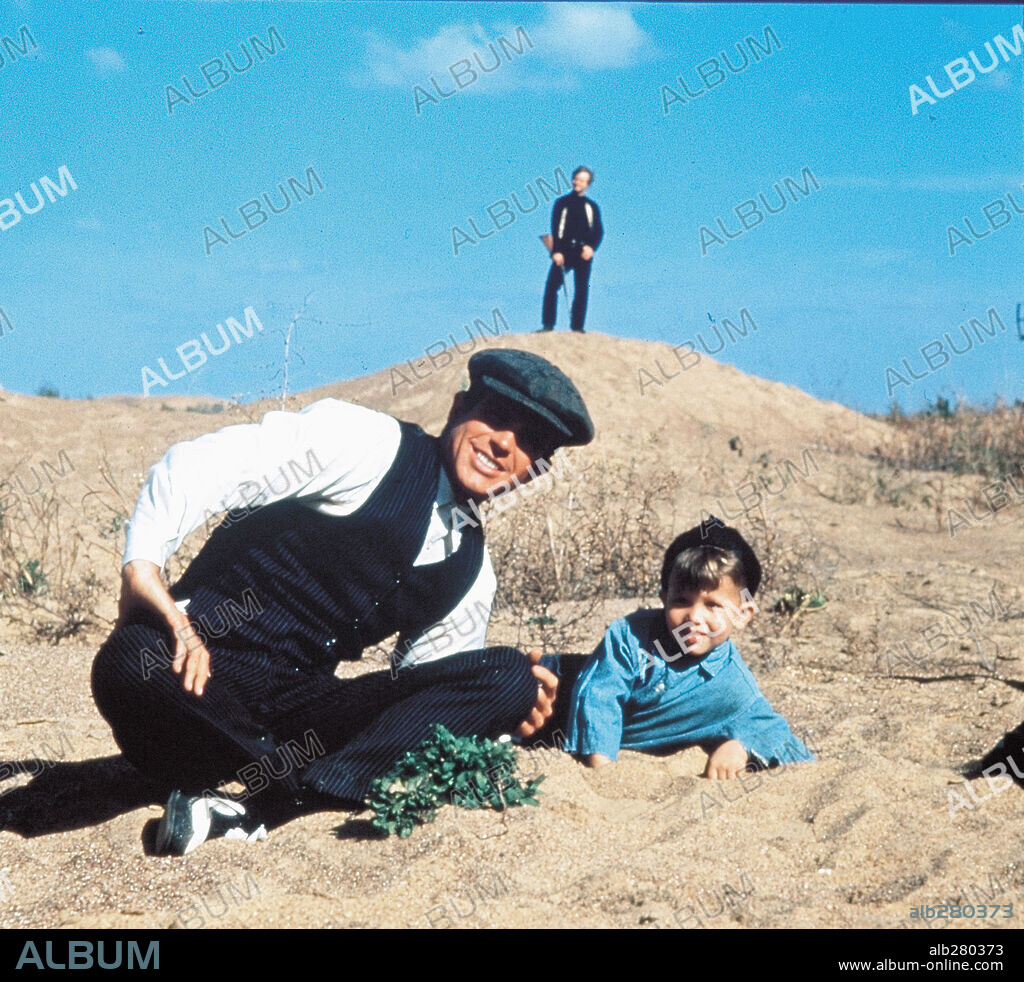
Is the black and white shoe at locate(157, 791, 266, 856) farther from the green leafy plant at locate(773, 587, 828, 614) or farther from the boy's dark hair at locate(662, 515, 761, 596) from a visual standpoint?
the green leafy plant at locate(773, 587, 828, 614)

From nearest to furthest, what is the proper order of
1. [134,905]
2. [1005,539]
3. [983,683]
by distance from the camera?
[134,905] → [983,683] → [1005,539]

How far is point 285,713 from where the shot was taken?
3.15m

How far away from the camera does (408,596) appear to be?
10.2 feet

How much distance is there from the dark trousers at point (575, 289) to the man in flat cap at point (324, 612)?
9.11m

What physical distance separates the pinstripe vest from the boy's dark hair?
0.76 meters

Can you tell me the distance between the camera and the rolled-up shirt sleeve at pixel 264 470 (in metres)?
2.66

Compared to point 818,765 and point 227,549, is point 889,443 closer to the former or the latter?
point 818,765

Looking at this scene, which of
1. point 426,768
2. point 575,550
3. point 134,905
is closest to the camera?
point 134,905

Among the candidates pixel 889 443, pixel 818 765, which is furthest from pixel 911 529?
pixel 818 765

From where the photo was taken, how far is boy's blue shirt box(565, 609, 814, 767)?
3.48 m

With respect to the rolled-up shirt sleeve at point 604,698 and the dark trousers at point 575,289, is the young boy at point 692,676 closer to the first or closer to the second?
the rolled-up shirt sleeve at point 604,698

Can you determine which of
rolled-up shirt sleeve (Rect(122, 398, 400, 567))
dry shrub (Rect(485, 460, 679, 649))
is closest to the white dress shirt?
rolled-up shirt sleeve (Rect(122, 398, 400, 567))

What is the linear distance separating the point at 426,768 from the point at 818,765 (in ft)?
4.01
